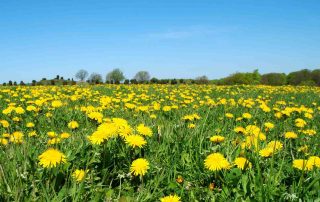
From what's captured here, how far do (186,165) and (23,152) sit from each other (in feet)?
4.32

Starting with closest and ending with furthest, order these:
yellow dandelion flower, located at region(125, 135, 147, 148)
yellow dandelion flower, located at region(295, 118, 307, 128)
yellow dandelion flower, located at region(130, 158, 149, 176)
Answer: yellow dandelion flower, located at region(130, 158, 149, 176)
yellow dandelion flower, located at region(125, 135, 147, 148)
yellow dandelion flower, located at region(295, 118, 307, 128)

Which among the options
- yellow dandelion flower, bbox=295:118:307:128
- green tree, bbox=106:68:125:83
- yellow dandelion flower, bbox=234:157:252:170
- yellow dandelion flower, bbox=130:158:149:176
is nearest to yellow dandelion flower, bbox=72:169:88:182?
yellow dandelion flower, bbox=130:158:149:176

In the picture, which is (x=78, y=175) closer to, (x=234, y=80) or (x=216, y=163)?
(x=216, y=163)

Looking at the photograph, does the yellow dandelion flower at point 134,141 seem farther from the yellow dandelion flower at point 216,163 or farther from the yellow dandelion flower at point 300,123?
the yellow dandelion flower at point 300,123

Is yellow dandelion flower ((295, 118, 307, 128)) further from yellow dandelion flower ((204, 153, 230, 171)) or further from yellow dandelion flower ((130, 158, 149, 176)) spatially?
yellow dandelion flower ((130, 158, 149, 176))

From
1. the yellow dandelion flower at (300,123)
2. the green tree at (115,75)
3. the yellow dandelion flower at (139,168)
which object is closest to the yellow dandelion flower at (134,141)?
the yellow dandelion flower at (139,168)

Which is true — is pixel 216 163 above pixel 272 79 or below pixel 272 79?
below

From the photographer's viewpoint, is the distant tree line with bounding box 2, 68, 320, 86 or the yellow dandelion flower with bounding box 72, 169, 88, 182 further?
the distant tree line with bounding box 2, 68, 320, 86

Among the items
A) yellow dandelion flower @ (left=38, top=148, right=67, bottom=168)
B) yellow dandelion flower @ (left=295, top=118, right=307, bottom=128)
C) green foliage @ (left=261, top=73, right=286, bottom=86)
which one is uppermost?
green foliage @ (left=261, top=73, right=286, bottom=86)

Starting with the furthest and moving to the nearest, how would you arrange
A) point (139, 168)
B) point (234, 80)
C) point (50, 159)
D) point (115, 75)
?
point (115, 75) → point (234, 80) → point (139, 168) → point (50, 159)

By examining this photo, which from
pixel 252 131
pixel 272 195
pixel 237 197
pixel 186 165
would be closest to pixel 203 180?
pixel 186 165

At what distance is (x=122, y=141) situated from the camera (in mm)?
2518

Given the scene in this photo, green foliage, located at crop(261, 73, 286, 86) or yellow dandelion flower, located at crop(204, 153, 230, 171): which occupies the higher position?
green foliage, located at crop(261, 73, 286, 86)

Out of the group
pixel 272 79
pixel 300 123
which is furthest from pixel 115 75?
pixel 300 123
